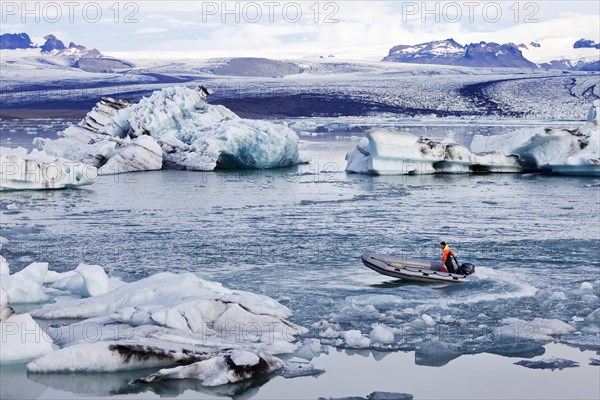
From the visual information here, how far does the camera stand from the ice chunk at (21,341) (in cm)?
637

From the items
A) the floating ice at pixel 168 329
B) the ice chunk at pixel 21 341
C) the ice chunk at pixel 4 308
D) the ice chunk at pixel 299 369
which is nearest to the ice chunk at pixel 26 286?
the floating ice at pixel 168 329

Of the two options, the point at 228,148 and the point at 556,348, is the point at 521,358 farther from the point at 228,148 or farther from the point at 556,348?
the point at 228,148

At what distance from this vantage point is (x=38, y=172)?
53.1 ft

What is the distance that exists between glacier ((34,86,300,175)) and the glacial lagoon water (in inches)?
20.9

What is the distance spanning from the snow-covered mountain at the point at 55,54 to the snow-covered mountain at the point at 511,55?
45.2 metres

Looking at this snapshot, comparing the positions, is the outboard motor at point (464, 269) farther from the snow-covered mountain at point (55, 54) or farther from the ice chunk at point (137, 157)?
the snow-covered mountain at point (55, 54)

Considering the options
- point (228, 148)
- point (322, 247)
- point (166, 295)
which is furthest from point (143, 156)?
point (166, 295)

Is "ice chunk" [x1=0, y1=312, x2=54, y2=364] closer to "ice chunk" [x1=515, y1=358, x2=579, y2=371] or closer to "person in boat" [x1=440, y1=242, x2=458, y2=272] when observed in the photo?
"ice chunk" [x1=515, y1=358, x2=579, y2=371]

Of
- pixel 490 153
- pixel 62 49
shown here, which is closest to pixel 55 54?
pixel 62 49

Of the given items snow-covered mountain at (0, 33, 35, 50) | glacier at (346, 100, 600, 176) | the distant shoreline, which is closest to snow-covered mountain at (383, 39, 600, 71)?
snow-covered mountain at (0, 33, 35, 50)

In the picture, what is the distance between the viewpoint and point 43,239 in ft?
38.8

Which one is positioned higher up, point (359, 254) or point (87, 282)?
point (87, 282)

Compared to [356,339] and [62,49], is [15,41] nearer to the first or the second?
[62,49]

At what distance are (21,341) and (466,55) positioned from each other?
432ft
